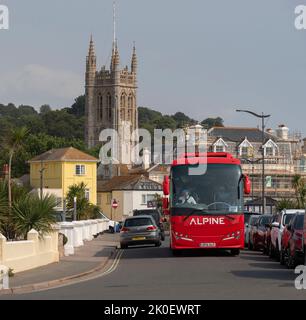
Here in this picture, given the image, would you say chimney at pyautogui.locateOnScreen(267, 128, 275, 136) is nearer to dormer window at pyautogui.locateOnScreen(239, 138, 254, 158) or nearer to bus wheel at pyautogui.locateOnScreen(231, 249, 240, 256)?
dormer window at pyautogui.locateOnScreen(239, 138, 254, 158)

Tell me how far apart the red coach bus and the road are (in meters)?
0.70

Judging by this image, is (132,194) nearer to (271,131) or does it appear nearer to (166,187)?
(271,131)

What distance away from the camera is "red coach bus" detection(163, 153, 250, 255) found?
3553 centimetres

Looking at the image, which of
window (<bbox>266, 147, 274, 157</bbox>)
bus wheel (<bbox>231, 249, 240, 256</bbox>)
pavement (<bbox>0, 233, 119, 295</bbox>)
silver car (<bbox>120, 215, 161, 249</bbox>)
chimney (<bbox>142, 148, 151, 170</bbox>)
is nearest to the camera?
pavement (<bbox>0, 233, 119, 295</bbox>)

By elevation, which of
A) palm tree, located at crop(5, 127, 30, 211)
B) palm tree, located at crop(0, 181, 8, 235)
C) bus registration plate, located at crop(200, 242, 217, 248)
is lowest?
bus registration plate, located at crop(200, 242, 217, 248)

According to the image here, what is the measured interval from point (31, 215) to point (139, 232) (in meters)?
13.9

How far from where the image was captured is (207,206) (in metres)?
35.5

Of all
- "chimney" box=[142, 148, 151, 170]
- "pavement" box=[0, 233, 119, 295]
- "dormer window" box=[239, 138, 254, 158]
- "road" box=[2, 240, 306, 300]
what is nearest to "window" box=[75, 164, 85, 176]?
"chimney" box=[142, 148, 151, 170]

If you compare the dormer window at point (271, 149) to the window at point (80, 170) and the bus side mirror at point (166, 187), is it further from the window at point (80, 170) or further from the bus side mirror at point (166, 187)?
the bus side mirror at point (166, 187)

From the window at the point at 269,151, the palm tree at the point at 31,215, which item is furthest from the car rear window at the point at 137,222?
the window at the point at 269,151

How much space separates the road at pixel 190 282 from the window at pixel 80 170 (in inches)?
3408

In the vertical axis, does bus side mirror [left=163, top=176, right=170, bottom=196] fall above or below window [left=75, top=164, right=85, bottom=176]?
below

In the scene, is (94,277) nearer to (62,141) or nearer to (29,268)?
(29,268)

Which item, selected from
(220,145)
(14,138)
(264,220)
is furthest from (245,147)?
(14,138)
